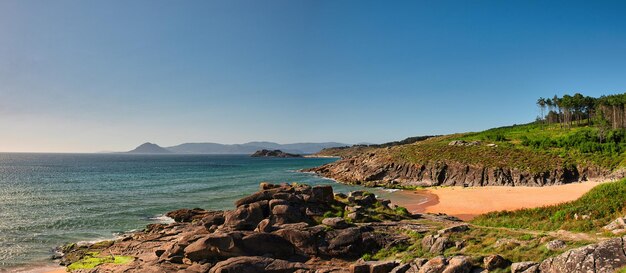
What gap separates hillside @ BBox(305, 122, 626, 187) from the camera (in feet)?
246

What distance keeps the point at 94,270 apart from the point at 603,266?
110 ft

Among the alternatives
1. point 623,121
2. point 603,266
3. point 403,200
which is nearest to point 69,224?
point 403,200

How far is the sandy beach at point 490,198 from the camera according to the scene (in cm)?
5456

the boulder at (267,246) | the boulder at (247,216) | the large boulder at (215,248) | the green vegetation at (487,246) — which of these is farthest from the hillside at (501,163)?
the large boulder at (215,248)

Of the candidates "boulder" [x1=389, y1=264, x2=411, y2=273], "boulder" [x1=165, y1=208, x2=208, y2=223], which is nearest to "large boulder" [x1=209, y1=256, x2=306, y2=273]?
"boulder" [x1=389, y1=264, x2=411, y2=273]

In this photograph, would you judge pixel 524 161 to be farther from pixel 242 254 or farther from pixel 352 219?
pixel 242 254

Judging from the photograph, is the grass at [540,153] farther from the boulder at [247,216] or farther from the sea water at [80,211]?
the boulder at [247,216]

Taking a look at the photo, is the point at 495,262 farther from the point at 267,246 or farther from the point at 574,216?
the point at 267,246

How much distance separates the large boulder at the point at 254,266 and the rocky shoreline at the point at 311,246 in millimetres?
65

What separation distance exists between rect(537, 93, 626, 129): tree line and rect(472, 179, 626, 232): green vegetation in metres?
85.1

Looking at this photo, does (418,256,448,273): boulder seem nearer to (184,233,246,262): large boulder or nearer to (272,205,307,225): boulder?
(184,233,246,262): large boulder

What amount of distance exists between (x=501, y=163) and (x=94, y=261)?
3200 inches

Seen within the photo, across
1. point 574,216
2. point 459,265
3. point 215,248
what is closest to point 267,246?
point 215,248

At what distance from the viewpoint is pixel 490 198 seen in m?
62.4
